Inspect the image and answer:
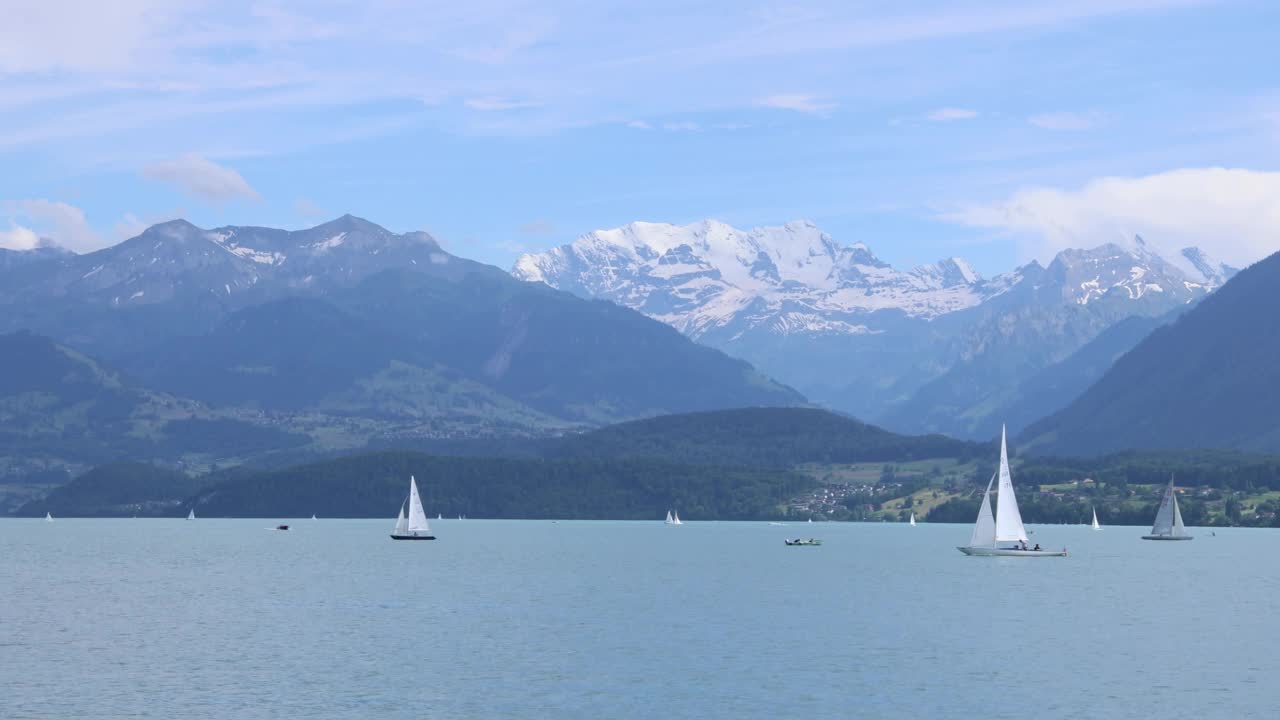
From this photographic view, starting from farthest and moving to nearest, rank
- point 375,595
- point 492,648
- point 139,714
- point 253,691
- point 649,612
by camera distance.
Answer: point 375,595
point 649,612
point 492,648
point 253,691
point 139,714

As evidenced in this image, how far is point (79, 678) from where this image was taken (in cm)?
10981

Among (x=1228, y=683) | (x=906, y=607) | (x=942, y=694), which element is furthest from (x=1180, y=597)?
(x=942, y=694)

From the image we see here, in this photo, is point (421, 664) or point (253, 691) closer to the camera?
point (253, 691)

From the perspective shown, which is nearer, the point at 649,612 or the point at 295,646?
the point at 295,646

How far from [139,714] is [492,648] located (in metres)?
37.6

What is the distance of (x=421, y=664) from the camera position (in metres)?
119

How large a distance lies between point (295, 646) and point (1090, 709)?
61.9 m

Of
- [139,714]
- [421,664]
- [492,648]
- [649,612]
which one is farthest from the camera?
[649,612]

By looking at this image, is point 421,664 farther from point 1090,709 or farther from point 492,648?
point 1090,709

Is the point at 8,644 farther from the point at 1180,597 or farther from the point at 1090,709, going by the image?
the point at 1180,597

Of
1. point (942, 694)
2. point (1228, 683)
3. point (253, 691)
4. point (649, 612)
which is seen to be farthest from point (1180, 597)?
point (253, 691)

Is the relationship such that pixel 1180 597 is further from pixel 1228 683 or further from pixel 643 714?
pixel 643 714

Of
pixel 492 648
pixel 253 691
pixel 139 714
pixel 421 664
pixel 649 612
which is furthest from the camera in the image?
pixel 649 612

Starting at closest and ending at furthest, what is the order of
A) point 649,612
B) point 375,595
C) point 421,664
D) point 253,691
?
1. point 253,691
2. point 421,664
3. point 649,612
4. point 375,595
